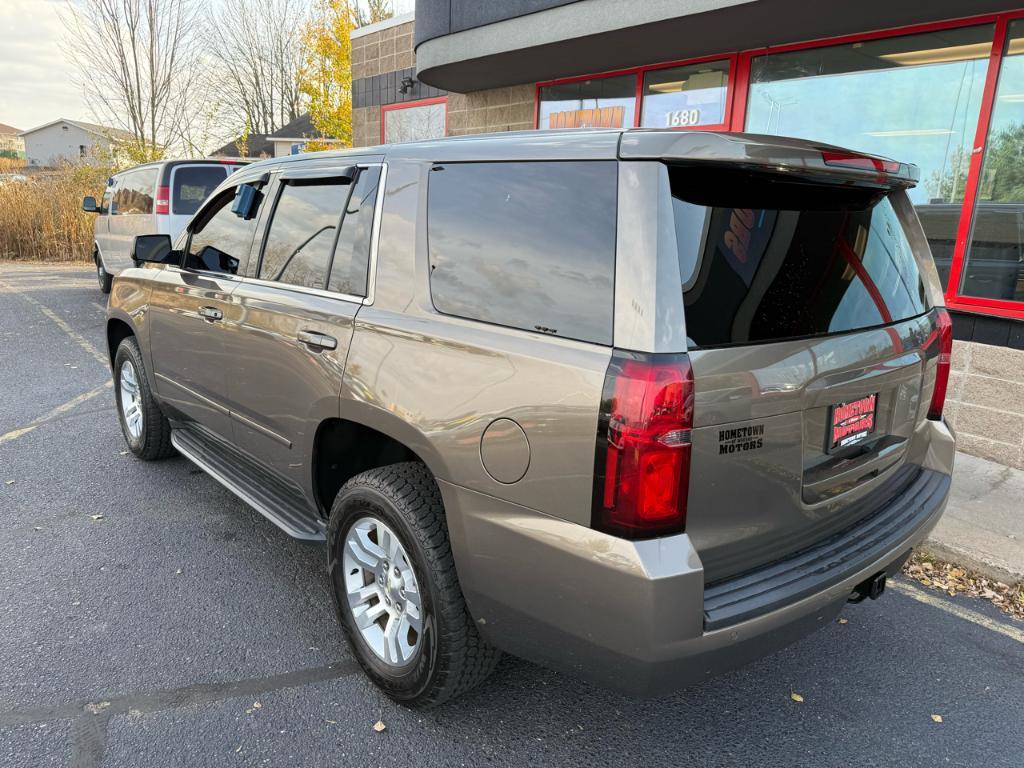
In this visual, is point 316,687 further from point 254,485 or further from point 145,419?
point 145,419

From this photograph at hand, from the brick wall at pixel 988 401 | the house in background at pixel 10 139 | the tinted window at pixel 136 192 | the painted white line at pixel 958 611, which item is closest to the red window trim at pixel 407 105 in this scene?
the tinted window at pixel 136 192

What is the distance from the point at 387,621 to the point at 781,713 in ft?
4.92

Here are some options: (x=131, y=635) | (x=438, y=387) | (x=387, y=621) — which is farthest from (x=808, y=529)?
(x=131, y=635)

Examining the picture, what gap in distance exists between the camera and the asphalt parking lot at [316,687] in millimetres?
2426

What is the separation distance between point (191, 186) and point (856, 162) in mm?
10448

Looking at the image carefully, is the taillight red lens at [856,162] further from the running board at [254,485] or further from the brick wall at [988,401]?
the brick wall at [988,401]

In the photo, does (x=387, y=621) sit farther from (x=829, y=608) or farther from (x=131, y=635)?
(x=829, y=608)

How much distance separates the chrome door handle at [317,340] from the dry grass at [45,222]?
18542 mm

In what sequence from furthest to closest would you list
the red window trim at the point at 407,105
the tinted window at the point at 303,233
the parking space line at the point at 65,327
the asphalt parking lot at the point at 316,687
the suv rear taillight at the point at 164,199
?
1. the red window trim at the point at 407,105
2. the suv rear taillight at the point at 164,199
3. the parking space line at the point at 65,327
4. the tinted window at the point at 303,233
5. the asphalt parking lot at the point at 316,687

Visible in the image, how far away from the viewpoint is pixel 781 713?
2.65m

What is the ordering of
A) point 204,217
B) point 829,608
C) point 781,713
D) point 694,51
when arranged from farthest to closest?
1. point 694,51
2. point 204,217
3. point 781,713
4. point 829,608

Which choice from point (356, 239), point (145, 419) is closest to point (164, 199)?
point (145, 419)

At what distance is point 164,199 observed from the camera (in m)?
10.4

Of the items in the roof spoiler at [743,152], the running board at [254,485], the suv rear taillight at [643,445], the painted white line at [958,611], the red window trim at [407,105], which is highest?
the red window trim at [407,105]
